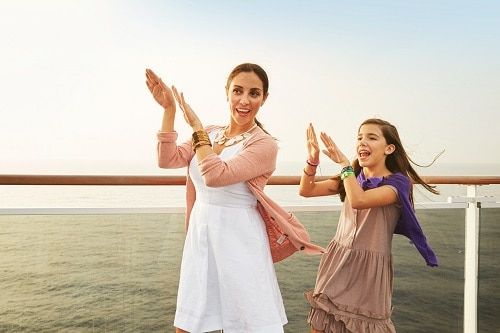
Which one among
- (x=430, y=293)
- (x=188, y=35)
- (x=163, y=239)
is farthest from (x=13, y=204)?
(x=188, y=35)

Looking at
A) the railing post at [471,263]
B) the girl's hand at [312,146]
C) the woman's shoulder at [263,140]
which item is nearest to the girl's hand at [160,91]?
the woman's shoulder at [263,140]

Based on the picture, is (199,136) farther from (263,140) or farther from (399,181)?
(399,181)

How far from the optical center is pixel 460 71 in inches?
1165

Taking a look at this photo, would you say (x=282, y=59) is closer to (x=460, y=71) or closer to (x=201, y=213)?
(x=460, y=71)

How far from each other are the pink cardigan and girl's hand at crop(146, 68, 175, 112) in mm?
97

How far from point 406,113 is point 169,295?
33.2m

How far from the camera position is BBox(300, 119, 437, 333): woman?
6.79 feet

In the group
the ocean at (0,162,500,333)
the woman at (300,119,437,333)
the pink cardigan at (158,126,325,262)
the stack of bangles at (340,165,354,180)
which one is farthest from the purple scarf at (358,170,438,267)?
the pink cardigan at (158,126,325,262)

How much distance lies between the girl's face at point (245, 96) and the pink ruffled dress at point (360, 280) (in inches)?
24.0

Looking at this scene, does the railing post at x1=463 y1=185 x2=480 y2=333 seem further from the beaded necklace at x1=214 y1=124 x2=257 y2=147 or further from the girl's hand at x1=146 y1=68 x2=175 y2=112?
the girl's hand at x1=146 y1=68 x2=175 y2=112

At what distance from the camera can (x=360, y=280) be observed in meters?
2.10

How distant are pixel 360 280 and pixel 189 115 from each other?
895mm

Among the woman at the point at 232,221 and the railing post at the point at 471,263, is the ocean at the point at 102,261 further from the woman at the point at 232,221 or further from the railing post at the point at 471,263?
the railing post at the point at 471,263

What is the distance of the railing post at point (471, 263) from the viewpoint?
297 cm
